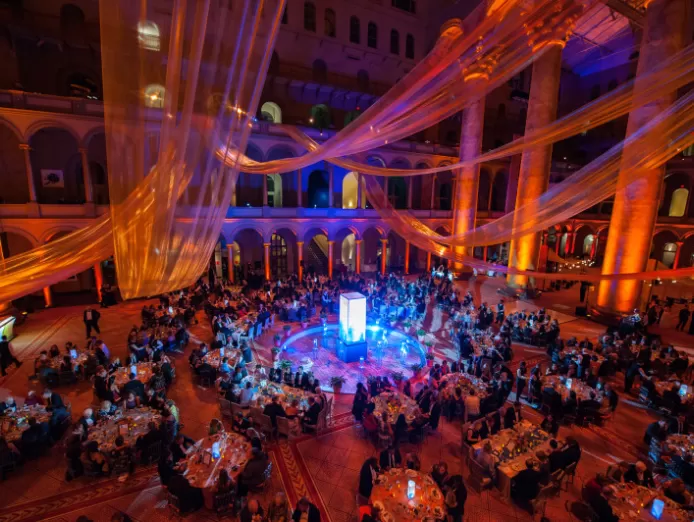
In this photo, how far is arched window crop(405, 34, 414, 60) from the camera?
25.7m

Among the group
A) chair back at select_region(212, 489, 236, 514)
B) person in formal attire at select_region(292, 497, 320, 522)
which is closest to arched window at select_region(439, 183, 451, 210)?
chair back at select_region(212, 489, 236, 514)

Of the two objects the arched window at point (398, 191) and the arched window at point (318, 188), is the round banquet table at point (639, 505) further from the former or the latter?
the arched window at point (398, 191)

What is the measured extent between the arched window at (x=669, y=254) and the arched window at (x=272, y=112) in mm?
29255

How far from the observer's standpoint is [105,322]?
14.1m

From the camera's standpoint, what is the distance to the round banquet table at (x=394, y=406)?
7520mm

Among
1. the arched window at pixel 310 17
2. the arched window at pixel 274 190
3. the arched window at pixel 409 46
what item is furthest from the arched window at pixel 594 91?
the arched window at pixel 274 190

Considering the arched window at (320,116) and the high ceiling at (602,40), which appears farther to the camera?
the arched window at (320,116)

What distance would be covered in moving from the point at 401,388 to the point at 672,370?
768cm

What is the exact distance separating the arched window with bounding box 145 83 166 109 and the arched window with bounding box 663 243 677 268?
33.7m

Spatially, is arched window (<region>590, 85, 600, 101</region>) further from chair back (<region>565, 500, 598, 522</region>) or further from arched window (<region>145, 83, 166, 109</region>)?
arched window (<region>145, 83, 166, 109</region>)

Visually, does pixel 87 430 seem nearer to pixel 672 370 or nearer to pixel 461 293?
pixel 672 370

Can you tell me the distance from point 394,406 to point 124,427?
17.7 feet

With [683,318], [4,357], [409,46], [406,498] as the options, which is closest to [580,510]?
[406,498]

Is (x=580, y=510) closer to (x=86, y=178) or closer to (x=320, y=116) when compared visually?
(x=86, y=178)
